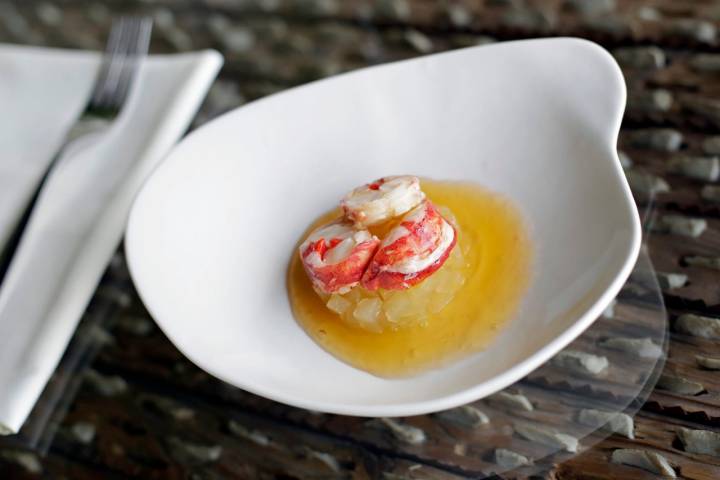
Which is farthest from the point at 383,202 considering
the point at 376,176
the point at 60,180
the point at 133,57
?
the point at 133,57

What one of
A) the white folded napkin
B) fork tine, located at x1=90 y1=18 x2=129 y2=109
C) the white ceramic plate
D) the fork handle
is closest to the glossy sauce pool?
the white ceramic plate

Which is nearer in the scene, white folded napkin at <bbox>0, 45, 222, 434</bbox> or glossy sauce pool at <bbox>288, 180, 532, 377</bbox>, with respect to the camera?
glossy sauce pool at <bbox>288, 180, 532, 377</bbox>

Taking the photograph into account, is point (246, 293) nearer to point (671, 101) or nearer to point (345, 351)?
point (345, 351)

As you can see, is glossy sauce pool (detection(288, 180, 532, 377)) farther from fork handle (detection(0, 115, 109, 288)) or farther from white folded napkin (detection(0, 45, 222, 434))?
fork handle (detection(0, 115, 109, 288))

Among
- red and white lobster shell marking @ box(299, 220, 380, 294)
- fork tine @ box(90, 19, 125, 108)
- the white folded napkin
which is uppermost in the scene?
red and white lobster shell marking @ box(299, 220, 380, 294)

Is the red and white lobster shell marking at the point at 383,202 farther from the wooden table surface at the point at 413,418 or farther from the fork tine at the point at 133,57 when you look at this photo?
the fork tine at the point at 133,57

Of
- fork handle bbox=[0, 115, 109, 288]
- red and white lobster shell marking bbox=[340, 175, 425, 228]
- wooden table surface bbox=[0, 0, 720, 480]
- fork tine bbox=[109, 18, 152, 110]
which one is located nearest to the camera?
wooden table surface bbox=[0, 0, 720, 480]
